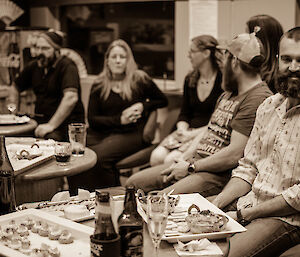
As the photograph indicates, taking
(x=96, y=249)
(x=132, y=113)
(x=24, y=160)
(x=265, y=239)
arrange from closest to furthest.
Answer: (x=96, y=249) → (x=265, y=239) → (x=24, y=160) → (x=132, y=113)

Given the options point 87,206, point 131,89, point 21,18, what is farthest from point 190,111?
point 21,18

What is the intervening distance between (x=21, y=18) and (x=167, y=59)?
202cm

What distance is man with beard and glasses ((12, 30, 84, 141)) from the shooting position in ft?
14.7

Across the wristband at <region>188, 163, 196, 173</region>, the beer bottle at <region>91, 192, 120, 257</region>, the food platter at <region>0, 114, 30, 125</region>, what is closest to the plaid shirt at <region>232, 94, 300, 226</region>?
the wristband at <region>188, 163, 196, 173</region>

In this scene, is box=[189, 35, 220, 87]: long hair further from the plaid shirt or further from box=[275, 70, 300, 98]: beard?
box=[275, 70, 300, 98]: beard

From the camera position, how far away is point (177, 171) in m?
3.14

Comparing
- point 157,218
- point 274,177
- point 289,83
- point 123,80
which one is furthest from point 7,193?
point 123,80

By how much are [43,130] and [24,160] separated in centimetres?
166

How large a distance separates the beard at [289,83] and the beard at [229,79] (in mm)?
568

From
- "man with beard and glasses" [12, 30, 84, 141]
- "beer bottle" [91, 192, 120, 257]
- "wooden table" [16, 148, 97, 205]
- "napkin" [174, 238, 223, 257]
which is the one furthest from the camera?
"man with beard and glasses" [12, 30, 84, 141]

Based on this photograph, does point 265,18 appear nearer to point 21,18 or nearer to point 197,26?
point 197,26

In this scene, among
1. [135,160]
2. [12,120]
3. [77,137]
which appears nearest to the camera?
[77,137]

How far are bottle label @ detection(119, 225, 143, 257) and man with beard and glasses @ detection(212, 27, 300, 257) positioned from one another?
671 millimetres

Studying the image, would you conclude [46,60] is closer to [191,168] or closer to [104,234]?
[191,168]
